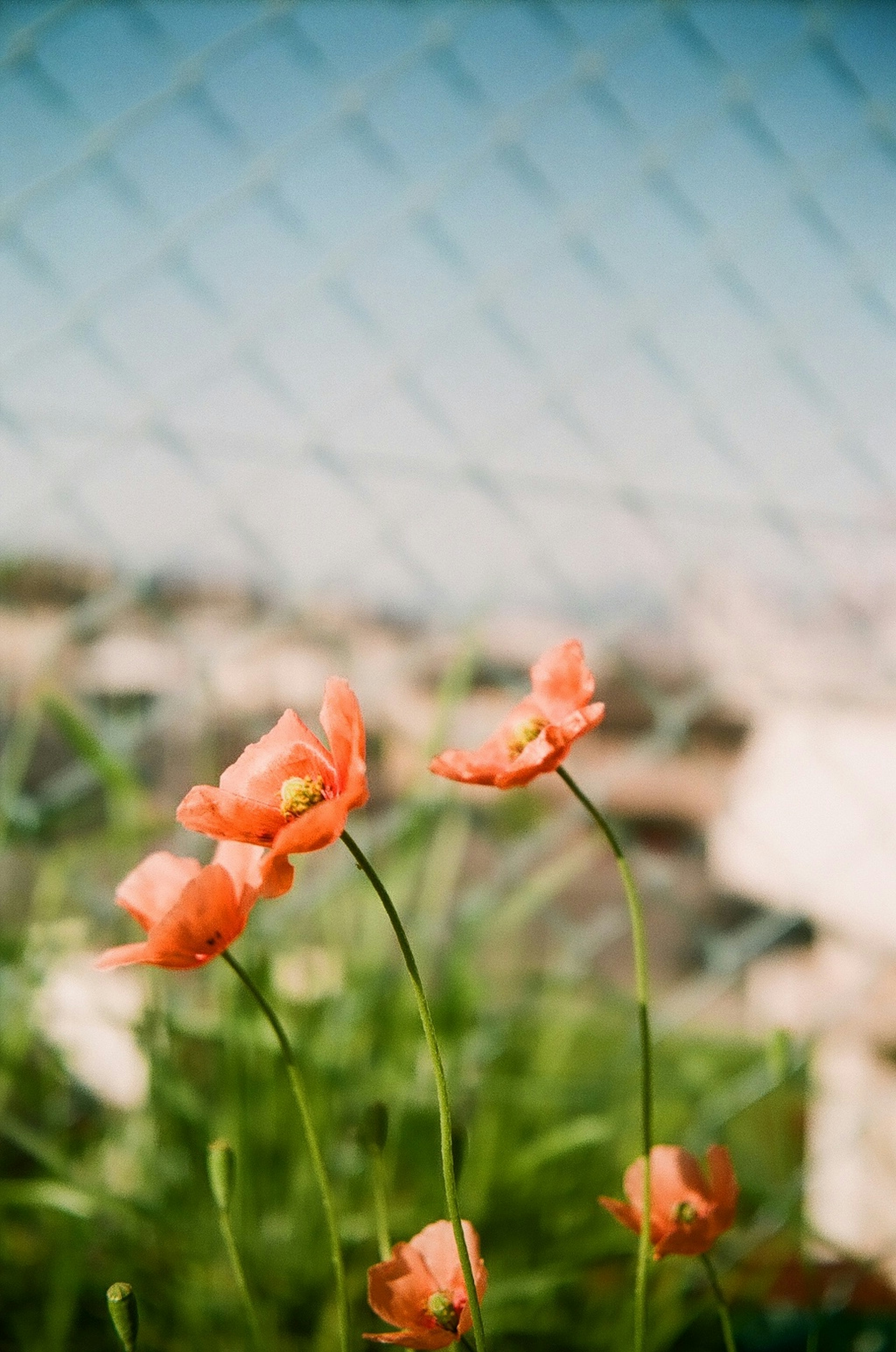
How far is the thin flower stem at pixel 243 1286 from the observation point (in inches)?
10.9

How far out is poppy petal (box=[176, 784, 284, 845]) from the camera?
0.80 ft

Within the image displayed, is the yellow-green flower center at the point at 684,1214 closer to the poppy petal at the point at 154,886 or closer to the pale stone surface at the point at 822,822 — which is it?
the poppy petal at the point at 154,886

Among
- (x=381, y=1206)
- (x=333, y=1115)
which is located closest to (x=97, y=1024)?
(x=333, y=1115)

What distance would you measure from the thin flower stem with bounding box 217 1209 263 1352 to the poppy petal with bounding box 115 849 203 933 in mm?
79

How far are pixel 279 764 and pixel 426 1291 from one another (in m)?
0.14

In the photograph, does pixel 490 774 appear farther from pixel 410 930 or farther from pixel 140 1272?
pixel 410 930

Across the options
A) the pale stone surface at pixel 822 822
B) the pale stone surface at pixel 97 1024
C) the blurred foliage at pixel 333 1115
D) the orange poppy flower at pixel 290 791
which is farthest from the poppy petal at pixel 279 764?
the pale stone surface at pixel 822 822

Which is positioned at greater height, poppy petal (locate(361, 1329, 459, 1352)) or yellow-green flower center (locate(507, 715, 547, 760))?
yellow-green flower center (locate(507, 715, 547, 760))

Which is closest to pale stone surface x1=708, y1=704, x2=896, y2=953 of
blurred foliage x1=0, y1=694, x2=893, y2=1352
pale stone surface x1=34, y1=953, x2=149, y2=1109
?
blurred foliage x1=0, y1=694, x2=893, y2=1352

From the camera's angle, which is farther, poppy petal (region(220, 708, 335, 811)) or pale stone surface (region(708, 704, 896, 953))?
pale stone surface (region(708, 704, 896, 953))

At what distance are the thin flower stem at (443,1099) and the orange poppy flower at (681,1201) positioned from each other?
0.20 feet

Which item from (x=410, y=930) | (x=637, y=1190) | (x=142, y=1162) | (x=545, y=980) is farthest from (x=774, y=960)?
(x=637, y=1190)

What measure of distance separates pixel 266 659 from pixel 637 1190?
2.35 feet

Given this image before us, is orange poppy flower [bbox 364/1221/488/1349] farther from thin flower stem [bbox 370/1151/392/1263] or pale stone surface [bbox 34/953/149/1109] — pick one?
pale stone surface [bbox 34/953/149/1109]
